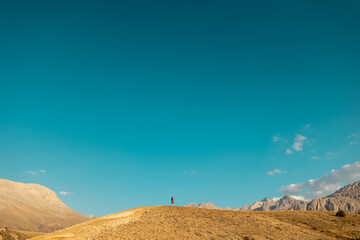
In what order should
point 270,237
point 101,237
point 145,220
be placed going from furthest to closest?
point 145,220 → point 270,237 → point 101,237

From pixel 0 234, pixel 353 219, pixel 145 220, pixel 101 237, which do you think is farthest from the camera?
pixel 0 234

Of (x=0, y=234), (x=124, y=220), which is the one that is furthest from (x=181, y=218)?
(x=0, y=234)

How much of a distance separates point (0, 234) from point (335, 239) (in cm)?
10551

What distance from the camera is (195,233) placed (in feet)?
116

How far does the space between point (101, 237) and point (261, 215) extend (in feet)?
101

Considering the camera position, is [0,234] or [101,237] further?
[0,234]

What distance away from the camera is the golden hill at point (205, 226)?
34.9 m

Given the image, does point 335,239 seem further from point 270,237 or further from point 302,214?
point 302,214

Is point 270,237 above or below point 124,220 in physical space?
below

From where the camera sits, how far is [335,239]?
36.7 meters

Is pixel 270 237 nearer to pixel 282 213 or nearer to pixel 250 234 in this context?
pixel 250 234

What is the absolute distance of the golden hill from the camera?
34.9m

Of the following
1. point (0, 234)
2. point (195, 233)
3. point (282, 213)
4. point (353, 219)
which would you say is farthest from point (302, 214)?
point (0, 234)

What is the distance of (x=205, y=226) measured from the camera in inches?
1527
